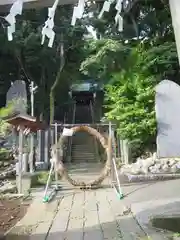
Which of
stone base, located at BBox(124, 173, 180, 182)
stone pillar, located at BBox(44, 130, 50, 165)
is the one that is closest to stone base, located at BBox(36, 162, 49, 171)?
stone pillar, located at BBox(44, 130, 50, 165)

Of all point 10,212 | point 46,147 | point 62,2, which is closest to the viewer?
point 62,2

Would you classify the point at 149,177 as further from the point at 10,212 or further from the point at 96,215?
the point at 10,212

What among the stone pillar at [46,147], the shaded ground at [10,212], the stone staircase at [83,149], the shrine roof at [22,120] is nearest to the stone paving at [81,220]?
the shaded ground at [10,212]

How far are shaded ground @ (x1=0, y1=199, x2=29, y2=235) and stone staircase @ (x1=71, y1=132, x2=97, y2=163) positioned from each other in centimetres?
1135

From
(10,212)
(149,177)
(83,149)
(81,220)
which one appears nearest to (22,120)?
(10,212)

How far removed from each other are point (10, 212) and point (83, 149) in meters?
14.1

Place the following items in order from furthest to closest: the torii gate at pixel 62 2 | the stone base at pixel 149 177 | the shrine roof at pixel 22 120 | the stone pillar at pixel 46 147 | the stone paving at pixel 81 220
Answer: the stone pillar at pixel 46 147 → the stone base at pixel 149 177 → the shrine roof at pixel 22 120 → the stone paving at pixel 81 220 → the torii gate at pixel 62 2

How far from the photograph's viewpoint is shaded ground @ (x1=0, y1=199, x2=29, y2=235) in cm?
688

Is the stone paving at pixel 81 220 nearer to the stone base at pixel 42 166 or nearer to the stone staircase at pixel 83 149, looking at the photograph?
the stone base at pixel 42 166

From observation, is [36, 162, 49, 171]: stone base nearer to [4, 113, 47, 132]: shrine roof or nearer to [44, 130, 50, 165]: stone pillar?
[44, 130, 50, 165]: stone pillar

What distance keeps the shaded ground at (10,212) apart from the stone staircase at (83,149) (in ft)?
37.2

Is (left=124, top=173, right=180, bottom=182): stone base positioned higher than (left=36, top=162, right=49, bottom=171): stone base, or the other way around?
(left=36, top=162, right=49, bottom=171): stone base

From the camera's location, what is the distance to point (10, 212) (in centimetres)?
812

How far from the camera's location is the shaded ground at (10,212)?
6875mm
